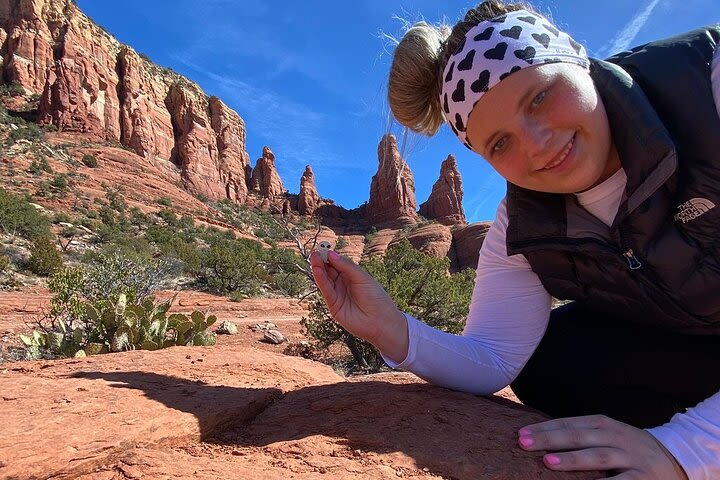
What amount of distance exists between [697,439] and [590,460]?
0.28m

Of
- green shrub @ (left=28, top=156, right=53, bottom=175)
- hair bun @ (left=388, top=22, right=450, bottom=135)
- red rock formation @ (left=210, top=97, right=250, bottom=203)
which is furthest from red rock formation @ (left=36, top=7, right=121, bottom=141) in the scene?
hair bun @ (left=388, top=22, right=450, bottom=135)

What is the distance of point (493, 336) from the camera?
1.84 meters

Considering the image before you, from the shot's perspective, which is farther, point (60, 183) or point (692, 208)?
point (60, 183)

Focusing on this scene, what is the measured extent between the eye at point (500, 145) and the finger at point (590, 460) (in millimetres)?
941

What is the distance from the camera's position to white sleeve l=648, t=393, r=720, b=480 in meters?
1.14

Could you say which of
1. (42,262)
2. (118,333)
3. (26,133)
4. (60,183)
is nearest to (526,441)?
(118,333)

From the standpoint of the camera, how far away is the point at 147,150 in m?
49.3

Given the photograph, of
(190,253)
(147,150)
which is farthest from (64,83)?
(190,253)

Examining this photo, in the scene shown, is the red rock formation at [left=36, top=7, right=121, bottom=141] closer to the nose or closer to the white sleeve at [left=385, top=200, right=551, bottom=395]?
the white sleeve at [left=385, top=200, right=551, bottom=395]

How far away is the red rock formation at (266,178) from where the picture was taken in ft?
222

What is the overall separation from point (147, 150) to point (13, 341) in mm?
47273

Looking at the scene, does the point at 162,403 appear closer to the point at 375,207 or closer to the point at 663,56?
the point at 663,56

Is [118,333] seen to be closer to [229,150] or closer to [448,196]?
[448,196]

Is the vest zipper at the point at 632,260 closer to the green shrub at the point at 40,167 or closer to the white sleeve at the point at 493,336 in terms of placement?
the white sleeve at the point at 493,336
